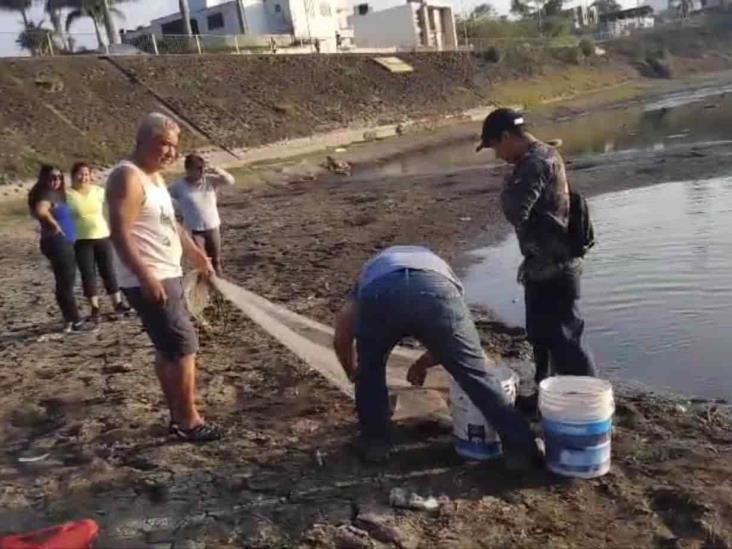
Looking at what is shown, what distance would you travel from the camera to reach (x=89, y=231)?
26.2 ft

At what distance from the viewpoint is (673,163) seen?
61.8ft

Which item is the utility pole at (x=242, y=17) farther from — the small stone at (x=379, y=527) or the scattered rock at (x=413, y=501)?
the small stone at (x=379, y=527)

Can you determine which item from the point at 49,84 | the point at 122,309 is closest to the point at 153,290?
the point at 122,309

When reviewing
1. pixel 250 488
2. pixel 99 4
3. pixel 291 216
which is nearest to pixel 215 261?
pixel 250 488

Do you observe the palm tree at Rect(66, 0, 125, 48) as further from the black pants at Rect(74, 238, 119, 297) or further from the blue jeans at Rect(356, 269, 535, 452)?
the blue jeans at Rect(356, 269, 535, 452)

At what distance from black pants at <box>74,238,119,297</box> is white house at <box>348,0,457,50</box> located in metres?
60.4

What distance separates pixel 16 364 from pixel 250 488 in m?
3.52

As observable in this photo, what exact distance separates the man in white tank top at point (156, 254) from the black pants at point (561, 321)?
207cm

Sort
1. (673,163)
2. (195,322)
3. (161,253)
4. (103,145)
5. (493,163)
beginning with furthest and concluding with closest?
1. (103,145)
2. (493,163)
3. (673,163)
4. (195,322)
5. (161,253)

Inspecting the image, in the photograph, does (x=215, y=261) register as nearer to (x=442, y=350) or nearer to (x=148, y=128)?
(x=148, y=128)

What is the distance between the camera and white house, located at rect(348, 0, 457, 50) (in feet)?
219

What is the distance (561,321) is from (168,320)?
2323 millimetres

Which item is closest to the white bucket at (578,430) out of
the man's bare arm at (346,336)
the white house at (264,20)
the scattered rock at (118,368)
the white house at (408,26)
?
the man's bare arm at (346,336)

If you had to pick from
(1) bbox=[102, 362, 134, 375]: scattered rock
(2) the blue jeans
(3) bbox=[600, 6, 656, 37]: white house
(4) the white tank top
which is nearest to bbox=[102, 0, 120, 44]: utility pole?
(1) bbox=[102, 362, 134, 375]: scattered rock
